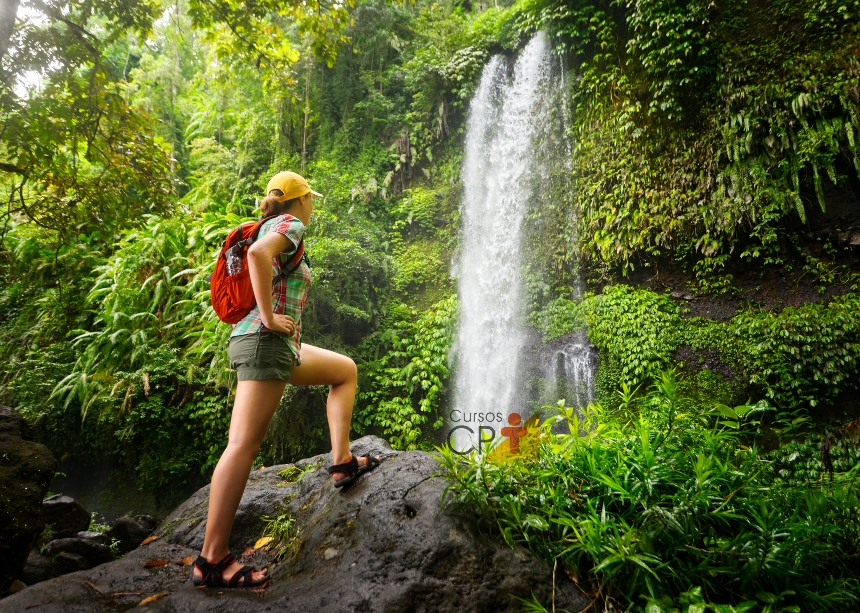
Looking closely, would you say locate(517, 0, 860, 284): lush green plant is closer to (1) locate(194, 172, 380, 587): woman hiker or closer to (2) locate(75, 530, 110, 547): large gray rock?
(1) locate(194, 172, 380, 587): woman hiker

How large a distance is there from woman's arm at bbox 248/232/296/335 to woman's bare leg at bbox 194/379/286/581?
287 millimetres

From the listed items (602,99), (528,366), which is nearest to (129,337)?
(528,366)

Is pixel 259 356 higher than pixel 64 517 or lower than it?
higher

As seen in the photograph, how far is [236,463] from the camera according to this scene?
6.44ft

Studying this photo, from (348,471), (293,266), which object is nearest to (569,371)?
(348,471)

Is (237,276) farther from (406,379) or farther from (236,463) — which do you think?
(406,379)

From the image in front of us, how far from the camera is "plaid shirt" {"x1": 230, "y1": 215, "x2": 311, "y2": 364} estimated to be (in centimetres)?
210

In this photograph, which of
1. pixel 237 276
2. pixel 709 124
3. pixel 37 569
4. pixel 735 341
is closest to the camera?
pixel 237 276

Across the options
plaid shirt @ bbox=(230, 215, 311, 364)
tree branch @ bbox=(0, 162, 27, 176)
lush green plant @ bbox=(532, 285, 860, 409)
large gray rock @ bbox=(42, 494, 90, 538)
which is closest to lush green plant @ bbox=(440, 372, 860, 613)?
plaid shirt @ bbox=(230, 215, 311, 364)

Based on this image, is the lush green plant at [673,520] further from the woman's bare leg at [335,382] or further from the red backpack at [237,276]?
the red backpack at [237,276]

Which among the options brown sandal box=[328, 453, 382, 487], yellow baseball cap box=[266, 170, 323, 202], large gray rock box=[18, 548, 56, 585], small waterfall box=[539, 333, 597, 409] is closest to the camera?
yellow baseball cap box=[266, 170, 323, 202]

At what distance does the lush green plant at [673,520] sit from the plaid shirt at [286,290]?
1055 millimetres

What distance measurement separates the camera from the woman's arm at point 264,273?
1.99 m

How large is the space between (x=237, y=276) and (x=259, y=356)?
440 mm
